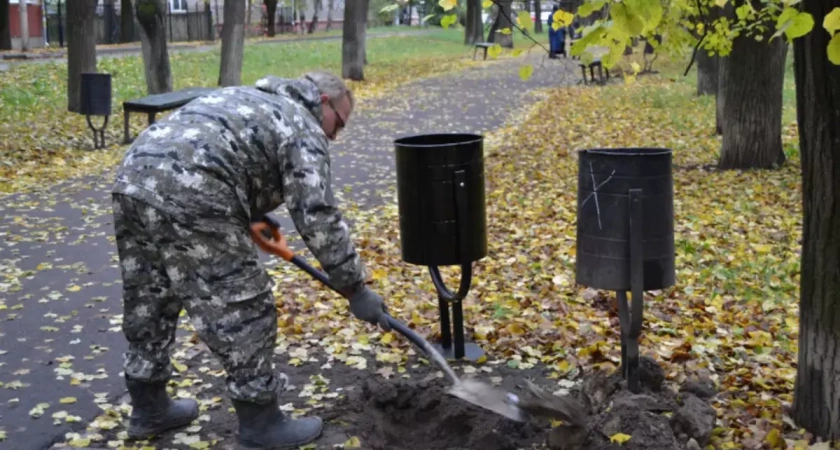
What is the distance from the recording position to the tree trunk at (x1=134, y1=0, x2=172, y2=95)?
1593 centimetres

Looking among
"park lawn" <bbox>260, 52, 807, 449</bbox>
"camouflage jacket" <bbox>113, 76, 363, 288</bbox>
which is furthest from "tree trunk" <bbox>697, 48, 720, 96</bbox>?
"camouflage jacket" <bbox>113, 76, 363, 288</bbox>

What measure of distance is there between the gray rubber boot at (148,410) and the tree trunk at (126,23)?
124 feet

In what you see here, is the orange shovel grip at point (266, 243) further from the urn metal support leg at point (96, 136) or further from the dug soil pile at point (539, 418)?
the urn metal support leg at point (96, 136)

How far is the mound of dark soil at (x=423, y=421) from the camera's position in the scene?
425cm

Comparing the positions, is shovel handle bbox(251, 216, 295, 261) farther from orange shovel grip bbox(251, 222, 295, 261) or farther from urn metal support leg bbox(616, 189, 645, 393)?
urn metal support leg bbox(616, 189, 645, 393)

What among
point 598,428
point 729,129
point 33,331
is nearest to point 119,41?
point 729,129

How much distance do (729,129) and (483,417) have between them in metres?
7.91

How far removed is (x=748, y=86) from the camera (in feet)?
36.5

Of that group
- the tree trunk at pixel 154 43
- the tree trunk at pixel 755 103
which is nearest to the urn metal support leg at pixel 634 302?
the tree trunk at pixel 755 103

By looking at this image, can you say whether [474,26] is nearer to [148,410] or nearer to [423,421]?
[423,421]

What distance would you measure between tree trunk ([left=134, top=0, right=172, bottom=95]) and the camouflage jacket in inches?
508

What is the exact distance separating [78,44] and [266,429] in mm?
14054

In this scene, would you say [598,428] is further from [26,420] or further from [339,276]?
[26,420]

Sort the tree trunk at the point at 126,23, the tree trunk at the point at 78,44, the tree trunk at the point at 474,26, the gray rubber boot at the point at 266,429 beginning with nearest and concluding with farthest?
the gray rubber boot at the point at 266,429 < the tree trunk at the point at 78,44 < the tree trunk at the point at 126,23 < the tree trunk at the point at 474,26
